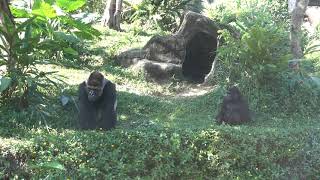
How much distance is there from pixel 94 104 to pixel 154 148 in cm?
135

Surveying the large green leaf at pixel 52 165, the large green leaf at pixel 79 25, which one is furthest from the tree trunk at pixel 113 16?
the large green leaf at pixel 52 165

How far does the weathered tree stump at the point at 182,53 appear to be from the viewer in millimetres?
11164

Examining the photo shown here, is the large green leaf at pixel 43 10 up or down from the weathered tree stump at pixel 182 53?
up

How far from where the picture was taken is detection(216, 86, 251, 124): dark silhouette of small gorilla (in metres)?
8.23

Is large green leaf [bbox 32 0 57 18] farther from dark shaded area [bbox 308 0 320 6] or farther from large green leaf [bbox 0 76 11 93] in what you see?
dark shaded area [bbox 308 0 320 6]

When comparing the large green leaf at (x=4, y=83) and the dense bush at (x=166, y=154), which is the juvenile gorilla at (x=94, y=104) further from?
the large green leaf at (x=4, y=83)

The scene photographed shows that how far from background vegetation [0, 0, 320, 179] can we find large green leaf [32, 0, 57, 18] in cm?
3

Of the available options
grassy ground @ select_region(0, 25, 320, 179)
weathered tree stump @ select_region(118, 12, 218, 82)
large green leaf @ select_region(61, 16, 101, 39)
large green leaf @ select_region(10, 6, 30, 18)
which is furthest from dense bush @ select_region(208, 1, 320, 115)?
large green leaf @ select_region(10, 6, 30, 18)

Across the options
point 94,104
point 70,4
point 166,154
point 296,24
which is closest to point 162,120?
point 94,104

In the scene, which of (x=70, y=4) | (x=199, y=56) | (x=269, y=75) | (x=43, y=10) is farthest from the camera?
(x=199, y=56)

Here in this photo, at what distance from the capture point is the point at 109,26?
1509 centimetres

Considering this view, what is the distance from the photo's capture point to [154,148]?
691 centimetres

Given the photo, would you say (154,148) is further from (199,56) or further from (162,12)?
(162,12)

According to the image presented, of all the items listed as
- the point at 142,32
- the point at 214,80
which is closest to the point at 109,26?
the point at 142,32
